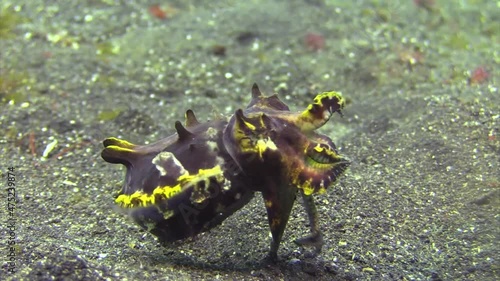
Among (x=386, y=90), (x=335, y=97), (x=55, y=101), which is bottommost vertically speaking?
(x=55, y=101)

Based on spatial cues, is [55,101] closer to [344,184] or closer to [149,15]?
[149,15]

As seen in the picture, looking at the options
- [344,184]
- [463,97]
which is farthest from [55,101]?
[463,97]

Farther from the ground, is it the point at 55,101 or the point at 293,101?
the point at 293,101

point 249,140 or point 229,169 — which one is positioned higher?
point 249,140

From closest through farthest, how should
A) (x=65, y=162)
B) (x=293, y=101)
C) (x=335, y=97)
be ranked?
(x=335, y=97) → (x=65, y=162) → (x=293, y=101)
